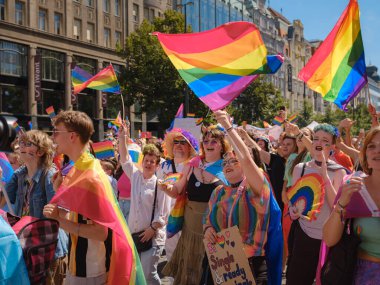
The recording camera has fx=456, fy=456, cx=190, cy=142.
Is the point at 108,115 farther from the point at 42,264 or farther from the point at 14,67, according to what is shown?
the point at 42,264

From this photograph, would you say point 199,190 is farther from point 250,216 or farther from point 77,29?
point 77,29

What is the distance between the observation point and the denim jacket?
3.89 metres

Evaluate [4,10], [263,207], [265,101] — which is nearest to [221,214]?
[263,207]

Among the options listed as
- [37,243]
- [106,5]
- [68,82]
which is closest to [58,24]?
[68,82]

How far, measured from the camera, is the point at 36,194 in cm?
399

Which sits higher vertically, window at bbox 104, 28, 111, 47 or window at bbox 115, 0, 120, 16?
window at bbox 115, 0, 120, 16

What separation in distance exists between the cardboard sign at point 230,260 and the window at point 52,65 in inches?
1178

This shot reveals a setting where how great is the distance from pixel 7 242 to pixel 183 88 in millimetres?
26506

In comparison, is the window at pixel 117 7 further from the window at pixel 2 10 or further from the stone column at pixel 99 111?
the window at pixel 2 10

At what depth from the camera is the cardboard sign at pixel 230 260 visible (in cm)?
333

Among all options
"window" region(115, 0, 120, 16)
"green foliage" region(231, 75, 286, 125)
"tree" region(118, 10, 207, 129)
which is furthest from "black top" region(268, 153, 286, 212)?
"window" region(115, 0, 120, 16)

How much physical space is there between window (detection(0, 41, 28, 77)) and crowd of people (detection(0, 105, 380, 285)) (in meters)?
25.7

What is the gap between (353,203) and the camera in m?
Answer: 2.65

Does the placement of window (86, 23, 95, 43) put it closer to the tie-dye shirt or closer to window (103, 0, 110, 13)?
window (103, 0, 110, 13)
